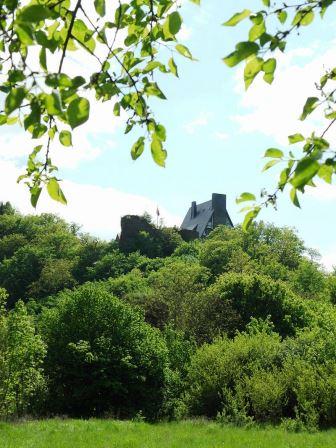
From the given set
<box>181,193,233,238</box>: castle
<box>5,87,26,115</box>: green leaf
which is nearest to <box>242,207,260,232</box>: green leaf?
<box>5,87,26,115</box>: green leaf

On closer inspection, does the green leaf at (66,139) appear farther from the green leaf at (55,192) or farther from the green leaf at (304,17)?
the green leaf at (304,17)

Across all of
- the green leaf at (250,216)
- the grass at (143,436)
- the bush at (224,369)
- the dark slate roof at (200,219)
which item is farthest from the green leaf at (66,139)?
the dark slate roof at (200,219)

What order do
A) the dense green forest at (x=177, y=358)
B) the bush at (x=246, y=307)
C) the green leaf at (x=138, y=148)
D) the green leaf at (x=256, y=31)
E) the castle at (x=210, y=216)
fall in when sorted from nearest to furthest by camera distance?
the green leaf at (x=256, y=31) → the green leaf at (x=138, y=148) → the dense green forest at (x=177, y=358) → the bush at (x=246, y=307) → the castle at (x=210, y=216)

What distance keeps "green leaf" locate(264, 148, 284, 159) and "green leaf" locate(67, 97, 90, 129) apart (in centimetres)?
67

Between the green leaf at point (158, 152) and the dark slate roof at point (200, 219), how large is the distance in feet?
221

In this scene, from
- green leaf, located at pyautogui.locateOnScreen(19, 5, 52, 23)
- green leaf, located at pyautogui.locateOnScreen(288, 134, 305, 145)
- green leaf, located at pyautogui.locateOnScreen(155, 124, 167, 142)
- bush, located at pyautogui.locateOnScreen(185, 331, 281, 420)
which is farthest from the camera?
bush, located at pyautogui.locateOnScreen(185, 331, 281, 420)

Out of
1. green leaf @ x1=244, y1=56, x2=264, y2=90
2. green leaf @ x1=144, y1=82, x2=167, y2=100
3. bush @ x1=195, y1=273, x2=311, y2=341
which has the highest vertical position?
bush @ x1=195, y1=273, x2=311, y2=341

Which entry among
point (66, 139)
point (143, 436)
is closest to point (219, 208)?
point (143, 436)

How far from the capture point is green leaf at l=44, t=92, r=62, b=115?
154 cm

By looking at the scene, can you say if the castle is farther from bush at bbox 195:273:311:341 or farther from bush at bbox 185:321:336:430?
bush at bbox 185:321:336:430

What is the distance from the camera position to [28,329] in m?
20.1

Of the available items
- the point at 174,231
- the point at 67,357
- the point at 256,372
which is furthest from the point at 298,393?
the point at 174,231

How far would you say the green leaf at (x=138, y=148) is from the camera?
9.02 ft

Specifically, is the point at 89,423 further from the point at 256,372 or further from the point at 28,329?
the point at 256,372
